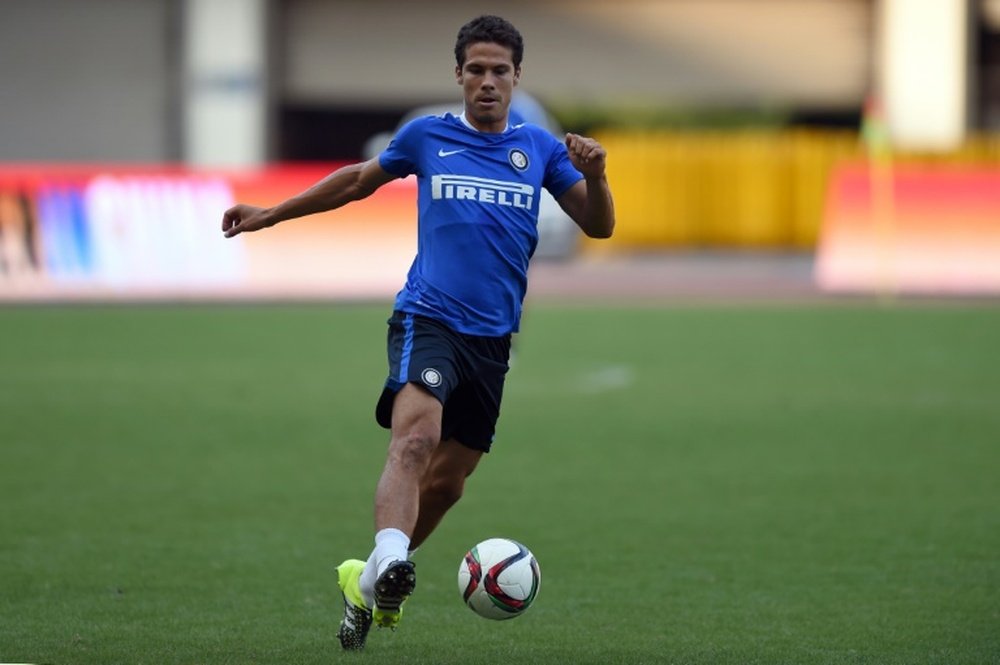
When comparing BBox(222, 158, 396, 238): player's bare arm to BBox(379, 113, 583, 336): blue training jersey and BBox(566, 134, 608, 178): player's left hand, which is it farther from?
BBox(566, 134, 608, 178): player's left hand

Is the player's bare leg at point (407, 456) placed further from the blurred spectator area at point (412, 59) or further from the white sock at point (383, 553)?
the blurred spectator area at point (412, 59)

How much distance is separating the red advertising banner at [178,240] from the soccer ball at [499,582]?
53.2ft

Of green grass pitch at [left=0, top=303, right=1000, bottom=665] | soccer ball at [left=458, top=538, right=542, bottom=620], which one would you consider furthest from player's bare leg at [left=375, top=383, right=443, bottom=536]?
green grass pitch at [left=0, top=303, right=1000, bottom=665]

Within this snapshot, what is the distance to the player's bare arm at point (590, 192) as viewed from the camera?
21.5ft

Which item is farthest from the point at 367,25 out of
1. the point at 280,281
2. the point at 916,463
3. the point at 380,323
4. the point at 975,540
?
the point at 975,540

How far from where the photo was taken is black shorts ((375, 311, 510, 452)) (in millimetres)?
6531

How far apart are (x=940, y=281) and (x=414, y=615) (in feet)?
53.5

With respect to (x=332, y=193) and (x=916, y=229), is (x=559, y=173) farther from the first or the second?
(x=916, y=229)

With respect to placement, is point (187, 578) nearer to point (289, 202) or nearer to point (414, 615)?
point (414, 615)

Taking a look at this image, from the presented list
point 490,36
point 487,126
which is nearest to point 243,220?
point 487,126

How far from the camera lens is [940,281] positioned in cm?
2256

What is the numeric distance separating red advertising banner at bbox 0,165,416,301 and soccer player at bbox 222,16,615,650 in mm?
15545

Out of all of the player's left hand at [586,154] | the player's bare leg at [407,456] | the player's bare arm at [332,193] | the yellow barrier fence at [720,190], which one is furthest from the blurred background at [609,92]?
the player's bare leg at [407,456]

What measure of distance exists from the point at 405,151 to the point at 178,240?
52.2 ft
